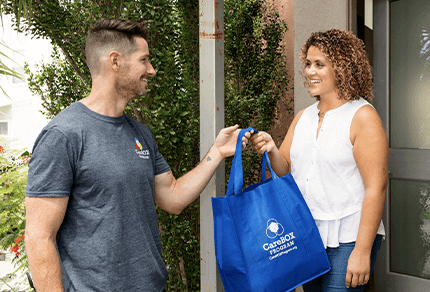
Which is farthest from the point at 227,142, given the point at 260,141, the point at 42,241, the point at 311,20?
the point at 311,20

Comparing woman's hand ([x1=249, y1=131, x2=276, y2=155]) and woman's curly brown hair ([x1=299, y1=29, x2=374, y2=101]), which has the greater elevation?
woman's curly brown hair ([x1=299, y1=29, x2=374, y2=101])

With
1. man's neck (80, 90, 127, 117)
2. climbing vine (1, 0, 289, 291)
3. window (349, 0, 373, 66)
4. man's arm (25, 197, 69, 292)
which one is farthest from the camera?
window (349, 0, 373, 66)

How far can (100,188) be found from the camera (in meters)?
1.23

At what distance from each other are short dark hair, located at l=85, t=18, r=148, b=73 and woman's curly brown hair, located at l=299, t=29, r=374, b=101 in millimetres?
831

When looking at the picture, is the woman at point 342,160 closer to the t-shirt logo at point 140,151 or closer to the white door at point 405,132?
the t-shirt logo at point 140,151

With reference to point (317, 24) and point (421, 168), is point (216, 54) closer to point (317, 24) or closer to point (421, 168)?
point (317, 24)

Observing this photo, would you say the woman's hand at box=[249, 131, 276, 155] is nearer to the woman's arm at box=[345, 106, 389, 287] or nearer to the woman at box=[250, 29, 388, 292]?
the woman at box=[250, 29, 388, 292]

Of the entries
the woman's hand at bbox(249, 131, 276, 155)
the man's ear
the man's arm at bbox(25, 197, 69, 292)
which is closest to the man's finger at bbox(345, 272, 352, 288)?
the woman's hand at bbox(249, 131, 276, 155)

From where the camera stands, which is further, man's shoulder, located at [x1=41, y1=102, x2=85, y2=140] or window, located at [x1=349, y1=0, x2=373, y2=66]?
window, located at [x1=349, y1=0, x2=373, y2=66]

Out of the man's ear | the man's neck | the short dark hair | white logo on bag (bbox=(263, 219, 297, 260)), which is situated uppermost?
the short dark hair

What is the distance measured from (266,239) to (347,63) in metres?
0.83

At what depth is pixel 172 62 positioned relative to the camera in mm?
2646

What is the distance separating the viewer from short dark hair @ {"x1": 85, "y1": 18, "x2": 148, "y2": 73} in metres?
1.40

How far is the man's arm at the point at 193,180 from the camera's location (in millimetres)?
1632
